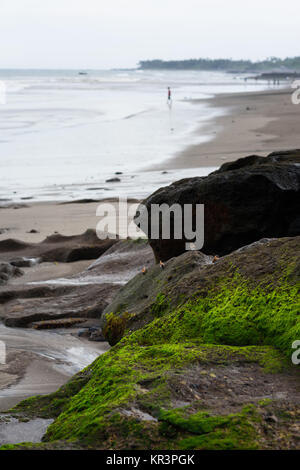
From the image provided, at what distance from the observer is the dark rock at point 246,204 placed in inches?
219

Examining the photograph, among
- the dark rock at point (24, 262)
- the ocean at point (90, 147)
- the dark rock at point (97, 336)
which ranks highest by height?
the ocean at point (90, 147)

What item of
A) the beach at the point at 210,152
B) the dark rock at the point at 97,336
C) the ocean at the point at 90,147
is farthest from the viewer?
the ocean at the point at 90,147

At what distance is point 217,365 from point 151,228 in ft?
10.1

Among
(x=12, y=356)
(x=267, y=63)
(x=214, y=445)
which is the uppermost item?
(x=267, y=63)

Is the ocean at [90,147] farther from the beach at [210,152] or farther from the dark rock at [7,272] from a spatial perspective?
the dark rock at [7,272]

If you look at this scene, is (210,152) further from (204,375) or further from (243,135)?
(204,375)

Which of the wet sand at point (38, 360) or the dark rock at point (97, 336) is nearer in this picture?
the wet sand at point (38, 360)

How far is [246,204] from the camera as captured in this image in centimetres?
560

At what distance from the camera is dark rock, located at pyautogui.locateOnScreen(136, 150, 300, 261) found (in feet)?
18.2

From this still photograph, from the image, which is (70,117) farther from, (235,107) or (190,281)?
(190,281)

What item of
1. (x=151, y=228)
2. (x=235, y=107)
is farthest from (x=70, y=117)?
(x=151, y=228)

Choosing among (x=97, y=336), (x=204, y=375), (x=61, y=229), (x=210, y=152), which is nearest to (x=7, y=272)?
(x=97, y=336)

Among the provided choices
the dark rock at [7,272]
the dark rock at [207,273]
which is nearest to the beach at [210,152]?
the dark rock at [7,272]
